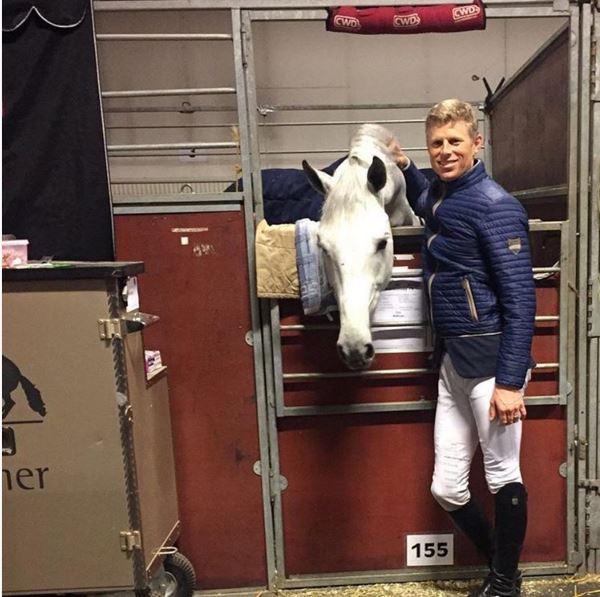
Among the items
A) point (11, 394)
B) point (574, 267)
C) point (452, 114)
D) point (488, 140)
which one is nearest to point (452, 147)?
point (452, 114)

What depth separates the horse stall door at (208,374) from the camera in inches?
70.1

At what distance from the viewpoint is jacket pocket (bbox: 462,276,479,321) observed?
4.83 ft

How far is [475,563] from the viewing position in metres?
1.99

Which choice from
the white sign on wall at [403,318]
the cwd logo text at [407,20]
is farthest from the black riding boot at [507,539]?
the cwd logo text at [407,20]

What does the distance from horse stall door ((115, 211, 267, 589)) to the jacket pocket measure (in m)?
0.74

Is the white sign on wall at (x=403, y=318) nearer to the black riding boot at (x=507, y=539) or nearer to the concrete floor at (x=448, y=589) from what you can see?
the black riding boot at (x=507, y=539)

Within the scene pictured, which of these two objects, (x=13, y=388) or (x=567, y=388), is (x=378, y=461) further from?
(x=13, y=388)

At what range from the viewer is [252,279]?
5.86 feet

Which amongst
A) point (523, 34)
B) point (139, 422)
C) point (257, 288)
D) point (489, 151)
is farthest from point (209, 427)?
point (523, 34)

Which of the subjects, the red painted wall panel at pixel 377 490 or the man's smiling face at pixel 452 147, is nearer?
the man's smiling face at pixel 452 147

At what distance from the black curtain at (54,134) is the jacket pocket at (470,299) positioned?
1123mm

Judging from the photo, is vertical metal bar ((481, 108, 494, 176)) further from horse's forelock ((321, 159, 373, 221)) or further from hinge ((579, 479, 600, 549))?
hinge ((579, 479, 600, 549))

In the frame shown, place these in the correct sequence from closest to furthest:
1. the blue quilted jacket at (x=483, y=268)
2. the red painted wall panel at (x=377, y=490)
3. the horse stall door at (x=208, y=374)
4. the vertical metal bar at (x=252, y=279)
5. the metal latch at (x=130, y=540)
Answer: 1. the blue quilted jacket at (x=483, y=268)
2. the metal latch at (x=130, y=540)
3. the vertical metal bar at (x=252, y=279)
4. the horse stall door at (x=208, y=374)
5. the red painted wall panel at (x=377, y=490)

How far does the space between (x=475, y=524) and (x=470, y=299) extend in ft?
2.60
